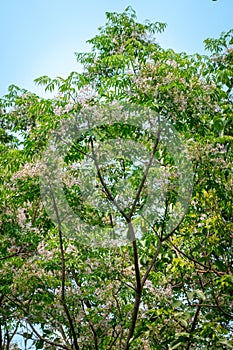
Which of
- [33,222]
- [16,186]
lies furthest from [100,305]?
[16,186]

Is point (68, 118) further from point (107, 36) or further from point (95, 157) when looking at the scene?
point (107, 36)

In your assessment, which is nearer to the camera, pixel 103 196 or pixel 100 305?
pixel 103 196

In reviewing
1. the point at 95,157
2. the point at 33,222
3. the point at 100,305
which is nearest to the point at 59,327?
the point at 100,305

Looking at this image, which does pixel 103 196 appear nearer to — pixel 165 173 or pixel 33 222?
pixel 165 173

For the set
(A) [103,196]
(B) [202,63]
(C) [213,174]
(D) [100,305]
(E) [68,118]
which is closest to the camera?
(C) [213,174]

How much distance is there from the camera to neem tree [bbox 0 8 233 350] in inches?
186

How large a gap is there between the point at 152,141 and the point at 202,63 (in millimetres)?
3309

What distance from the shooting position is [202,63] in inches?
310

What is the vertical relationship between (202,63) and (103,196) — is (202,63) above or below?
above

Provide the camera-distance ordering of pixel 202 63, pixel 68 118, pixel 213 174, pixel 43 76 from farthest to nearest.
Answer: pixel 202 63 < pixel 43 76 < pixel 68 118 < pixel 213 174

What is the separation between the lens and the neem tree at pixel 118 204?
4730 mm

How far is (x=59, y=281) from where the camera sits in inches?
243

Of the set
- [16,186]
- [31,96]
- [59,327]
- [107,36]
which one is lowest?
[59,327]

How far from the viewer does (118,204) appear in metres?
5.21
